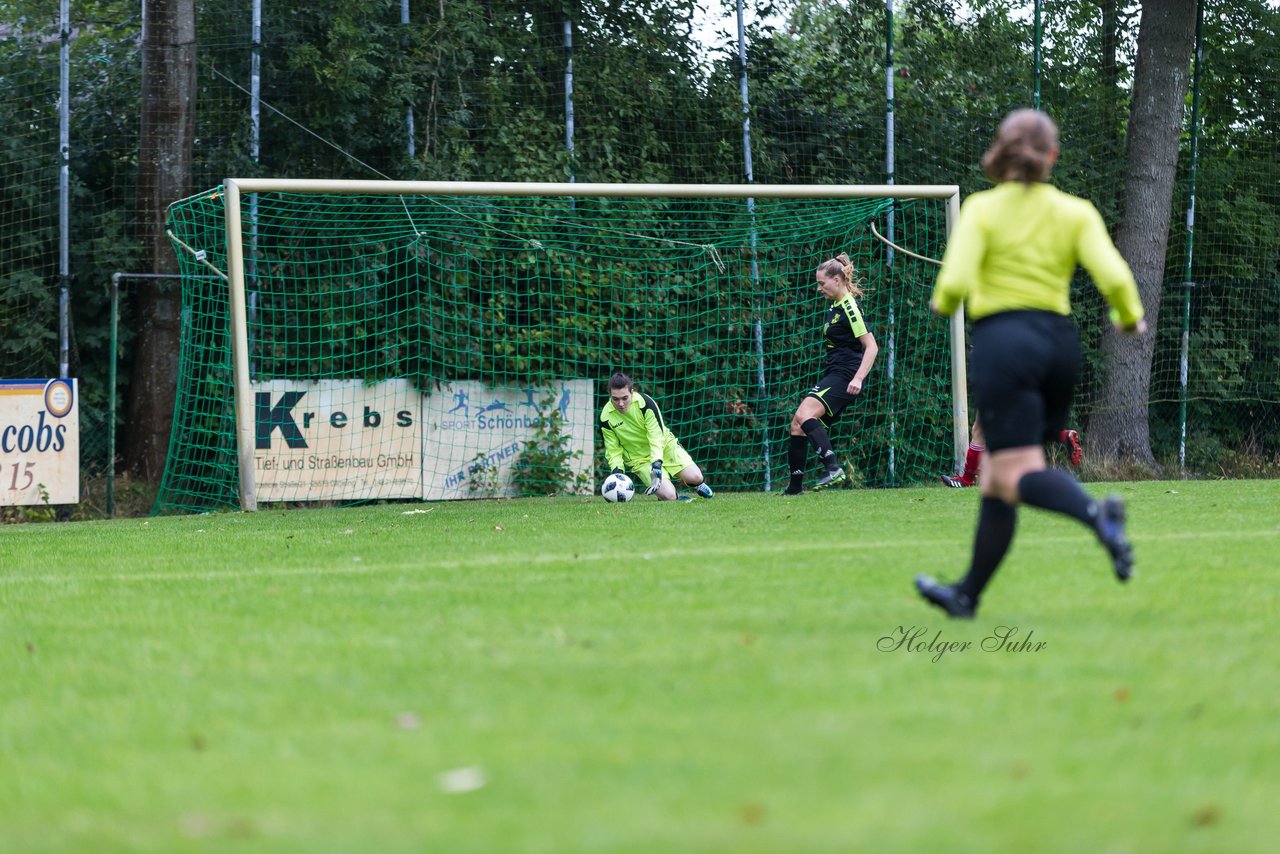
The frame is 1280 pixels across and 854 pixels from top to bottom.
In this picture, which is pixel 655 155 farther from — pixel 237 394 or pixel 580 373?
pixel 237 394

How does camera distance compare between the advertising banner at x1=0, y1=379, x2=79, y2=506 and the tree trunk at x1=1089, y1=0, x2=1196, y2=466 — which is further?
the tree trunk at x1=1089, y1=0, x2=1196, y2=466

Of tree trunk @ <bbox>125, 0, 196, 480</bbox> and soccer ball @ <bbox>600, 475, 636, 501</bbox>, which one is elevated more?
tree trunk @ <bbox>125, 0, 196, 480</bbox>

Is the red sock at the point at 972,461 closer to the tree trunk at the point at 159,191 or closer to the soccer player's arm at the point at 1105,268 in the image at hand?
the tree trunk at the point at 159,191

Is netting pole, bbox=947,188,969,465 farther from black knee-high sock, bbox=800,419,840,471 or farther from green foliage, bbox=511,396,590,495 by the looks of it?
green foliage, bbox=511,396,590,495

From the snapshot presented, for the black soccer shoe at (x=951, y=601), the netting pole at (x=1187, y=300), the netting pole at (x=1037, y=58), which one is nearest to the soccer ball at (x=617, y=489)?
the black soccer shoe at (x=951, y=601)

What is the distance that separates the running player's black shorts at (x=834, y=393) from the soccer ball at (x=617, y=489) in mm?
1793

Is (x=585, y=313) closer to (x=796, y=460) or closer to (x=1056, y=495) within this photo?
(x=796, y=460)

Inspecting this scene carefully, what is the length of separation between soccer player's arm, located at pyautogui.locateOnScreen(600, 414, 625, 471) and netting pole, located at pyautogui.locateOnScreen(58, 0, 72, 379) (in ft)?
16.3

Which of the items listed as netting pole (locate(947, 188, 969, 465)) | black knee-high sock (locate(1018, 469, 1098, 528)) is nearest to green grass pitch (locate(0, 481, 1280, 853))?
black knee-high sock (locate(1018, 469, 1098, 528))

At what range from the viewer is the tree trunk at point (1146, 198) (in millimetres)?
15969

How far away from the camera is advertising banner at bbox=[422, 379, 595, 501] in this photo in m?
13.9

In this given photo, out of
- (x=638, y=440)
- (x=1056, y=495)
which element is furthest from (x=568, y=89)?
(x=1056, y=495)

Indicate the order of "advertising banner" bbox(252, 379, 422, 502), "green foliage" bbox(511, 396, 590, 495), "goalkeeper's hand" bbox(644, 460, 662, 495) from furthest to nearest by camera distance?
"green foliage" bbox(511, 396, 590, 495), "advertising banner" bbox(252, 379, 422, 502), "goalkeeper's hand" bbox(644, 460, 662, 495)

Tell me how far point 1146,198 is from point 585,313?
6304 millimetres
